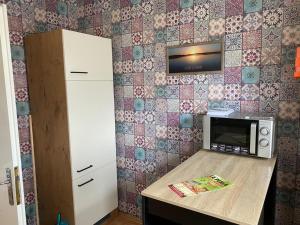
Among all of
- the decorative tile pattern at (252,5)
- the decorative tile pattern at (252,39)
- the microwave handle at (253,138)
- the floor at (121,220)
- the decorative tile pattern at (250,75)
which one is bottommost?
the floor at (121,220)

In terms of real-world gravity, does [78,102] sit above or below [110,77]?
below

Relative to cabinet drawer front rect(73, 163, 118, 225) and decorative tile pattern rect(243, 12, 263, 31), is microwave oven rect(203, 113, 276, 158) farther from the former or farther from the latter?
cabinet drawer front rect(73, 163, 118, 225)

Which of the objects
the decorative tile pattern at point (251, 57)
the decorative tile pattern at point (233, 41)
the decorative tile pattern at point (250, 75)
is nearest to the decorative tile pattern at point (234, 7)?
the decorative tile pattern at point (233, 41)

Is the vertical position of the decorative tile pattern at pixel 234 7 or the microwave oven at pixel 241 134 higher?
the decorative tile pattern at pixel 234 7

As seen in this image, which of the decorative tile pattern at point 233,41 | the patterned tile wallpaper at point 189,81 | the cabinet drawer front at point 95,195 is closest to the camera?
the patterned tile wallpaper at point 189,81

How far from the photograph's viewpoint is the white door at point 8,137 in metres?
1.30

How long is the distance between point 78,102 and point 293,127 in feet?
5.44

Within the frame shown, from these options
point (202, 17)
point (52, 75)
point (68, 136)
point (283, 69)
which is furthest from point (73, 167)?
point (283, 69)

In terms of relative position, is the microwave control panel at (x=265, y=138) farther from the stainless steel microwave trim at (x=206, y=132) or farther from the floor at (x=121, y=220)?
the floor at (x=121, y=220)

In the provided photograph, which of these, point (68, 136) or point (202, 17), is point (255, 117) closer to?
point (202, 17)

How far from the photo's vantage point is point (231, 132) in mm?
1814

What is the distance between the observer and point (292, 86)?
1.77m

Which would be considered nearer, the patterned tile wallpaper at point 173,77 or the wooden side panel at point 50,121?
the patterned tile wallpaper at point 173,77

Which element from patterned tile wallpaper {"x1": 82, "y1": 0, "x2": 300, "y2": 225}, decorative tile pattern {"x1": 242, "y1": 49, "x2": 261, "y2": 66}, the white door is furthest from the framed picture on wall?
the white door
